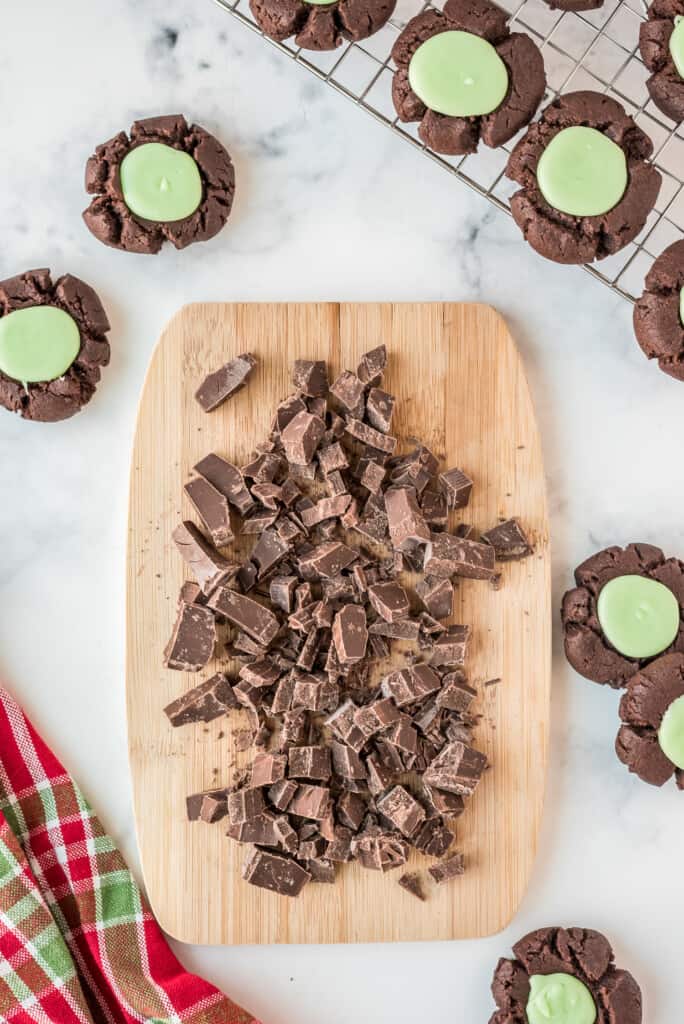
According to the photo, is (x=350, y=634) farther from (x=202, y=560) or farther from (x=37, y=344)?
(x=37, y=344)

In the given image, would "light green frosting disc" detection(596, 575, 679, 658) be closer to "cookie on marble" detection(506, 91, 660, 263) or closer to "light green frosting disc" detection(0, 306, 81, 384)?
"cookie on marble" detection(506, 91, 660, 263)

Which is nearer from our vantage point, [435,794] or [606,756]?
[435,794]

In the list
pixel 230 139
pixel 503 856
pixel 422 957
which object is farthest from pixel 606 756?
pixel 230 139

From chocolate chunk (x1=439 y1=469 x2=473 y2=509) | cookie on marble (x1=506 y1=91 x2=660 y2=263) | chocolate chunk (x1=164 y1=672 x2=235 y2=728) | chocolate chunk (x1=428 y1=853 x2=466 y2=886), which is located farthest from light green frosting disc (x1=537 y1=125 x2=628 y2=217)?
chocolate chunk (x1=428 y1=853 x2=466 y2=886)

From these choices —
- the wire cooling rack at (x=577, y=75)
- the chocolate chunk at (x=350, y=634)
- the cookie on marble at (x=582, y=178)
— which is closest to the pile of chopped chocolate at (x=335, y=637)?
the chocolate chunk at (x=350, y=634)

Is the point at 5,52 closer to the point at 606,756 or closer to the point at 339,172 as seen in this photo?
the point at 339,172

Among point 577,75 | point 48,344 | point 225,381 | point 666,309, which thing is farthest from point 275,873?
point 577,75
